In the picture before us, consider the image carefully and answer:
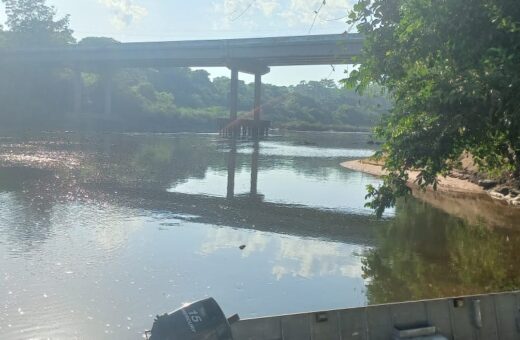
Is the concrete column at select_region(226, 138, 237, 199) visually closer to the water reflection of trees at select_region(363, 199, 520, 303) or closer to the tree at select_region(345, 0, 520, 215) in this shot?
the water reflection of trees at select_region(363, 199, 520, 303)

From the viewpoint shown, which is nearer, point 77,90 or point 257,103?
point 257,103

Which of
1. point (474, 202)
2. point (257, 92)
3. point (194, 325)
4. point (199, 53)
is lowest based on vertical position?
point (474, 202)

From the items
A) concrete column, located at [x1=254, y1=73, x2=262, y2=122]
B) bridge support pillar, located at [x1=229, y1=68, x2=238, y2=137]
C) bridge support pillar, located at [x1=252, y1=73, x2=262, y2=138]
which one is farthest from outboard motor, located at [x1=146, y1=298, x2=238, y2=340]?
concrete column, located at [x1=254, y1=73, x2=262, y2=122]

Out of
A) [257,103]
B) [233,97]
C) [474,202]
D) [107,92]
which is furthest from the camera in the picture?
[107,92]

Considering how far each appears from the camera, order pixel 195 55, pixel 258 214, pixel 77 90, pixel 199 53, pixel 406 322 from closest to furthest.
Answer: pixel 406 322 < pixel 258 214 < pixel 199 53 < pixel 195 55 < pixel 77 90

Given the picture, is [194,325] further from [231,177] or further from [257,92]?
[257,92]

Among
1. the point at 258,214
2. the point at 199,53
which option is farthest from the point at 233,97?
the point at 258,214

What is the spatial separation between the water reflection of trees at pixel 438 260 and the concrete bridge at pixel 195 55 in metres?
52.6

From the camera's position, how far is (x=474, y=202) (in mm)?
26438

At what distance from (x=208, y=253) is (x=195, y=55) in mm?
71961

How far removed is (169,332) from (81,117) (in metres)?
93.0

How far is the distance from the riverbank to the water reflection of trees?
1524 mm

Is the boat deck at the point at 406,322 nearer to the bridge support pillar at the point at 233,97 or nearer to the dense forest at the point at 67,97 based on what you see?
the dense forest at the point at 67,97

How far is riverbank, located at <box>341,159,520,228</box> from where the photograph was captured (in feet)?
71.9
